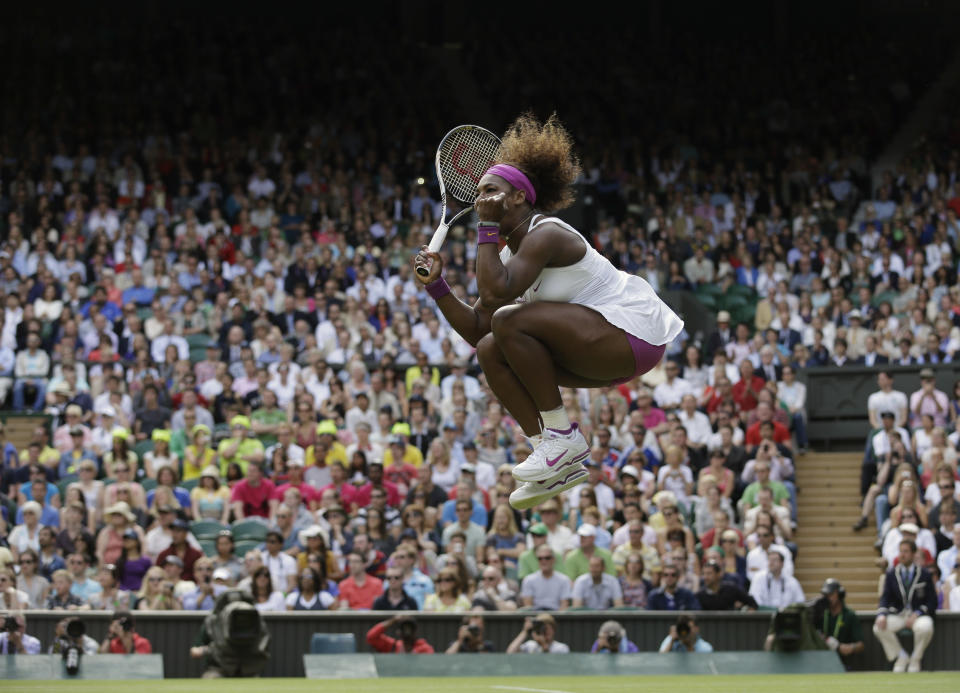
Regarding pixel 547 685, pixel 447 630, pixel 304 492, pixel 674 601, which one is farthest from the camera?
pixel 304 492

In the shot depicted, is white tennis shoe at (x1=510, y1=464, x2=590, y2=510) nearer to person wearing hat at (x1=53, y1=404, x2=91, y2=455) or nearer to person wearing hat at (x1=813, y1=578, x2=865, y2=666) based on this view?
person wearing hat at (x1=813, y1=578, x2=865, y2=666)

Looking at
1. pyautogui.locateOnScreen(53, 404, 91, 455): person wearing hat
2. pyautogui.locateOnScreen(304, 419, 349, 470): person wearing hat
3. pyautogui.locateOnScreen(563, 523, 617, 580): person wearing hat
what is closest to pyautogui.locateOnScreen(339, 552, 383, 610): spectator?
pyautogui.locateOnScreen(563, 523, 617, 580): person wearing hat

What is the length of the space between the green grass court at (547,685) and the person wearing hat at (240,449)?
15.1 ft

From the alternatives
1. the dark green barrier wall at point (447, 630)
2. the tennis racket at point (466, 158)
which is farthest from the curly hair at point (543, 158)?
the dark green barrier wall at point (447, 630)

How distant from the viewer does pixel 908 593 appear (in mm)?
13594

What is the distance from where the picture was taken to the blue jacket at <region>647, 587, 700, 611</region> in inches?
540

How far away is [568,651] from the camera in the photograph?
13133mm

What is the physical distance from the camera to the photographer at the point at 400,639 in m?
12.9

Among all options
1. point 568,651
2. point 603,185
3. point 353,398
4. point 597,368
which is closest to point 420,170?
point 603,185

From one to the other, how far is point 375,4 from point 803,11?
30.3 ft

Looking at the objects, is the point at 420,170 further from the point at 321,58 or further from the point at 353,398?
the point at 353,398

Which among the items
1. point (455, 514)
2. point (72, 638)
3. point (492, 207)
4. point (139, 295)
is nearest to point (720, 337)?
point (455, 514)

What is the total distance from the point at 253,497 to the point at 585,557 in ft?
11.6

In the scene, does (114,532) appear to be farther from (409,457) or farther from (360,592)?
(409,457)
